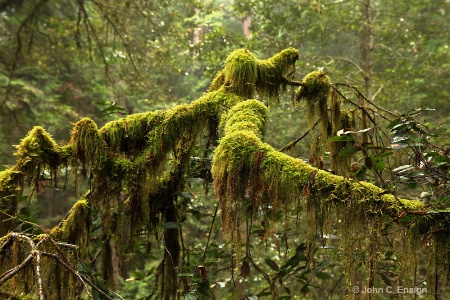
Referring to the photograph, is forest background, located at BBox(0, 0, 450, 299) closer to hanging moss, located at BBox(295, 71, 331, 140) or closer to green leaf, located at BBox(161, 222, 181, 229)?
hanging moss, located at BBox(295, 71, 331, 140)

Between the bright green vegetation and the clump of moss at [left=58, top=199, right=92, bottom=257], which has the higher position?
the bright green vegetation

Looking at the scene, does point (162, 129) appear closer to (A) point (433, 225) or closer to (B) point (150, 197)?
(B) point (150, 197)

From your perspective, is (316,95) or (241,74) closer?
(241,74)

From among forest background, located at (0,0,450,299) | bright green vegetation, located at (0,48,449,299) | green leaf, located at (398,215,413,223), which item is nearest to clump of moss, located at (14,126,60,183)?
bright green vegetation, located at (0,48,449,299)

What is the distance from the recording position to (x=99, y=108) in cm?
1127

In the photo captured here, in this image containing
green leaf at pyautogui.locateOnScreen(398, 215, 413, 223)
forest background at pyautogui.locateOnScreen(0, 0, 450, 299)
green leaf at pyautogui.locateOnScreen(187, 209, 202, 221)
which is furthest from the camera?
forest background at pyautogui.locateOnScreen(0, 0, 450, 299)

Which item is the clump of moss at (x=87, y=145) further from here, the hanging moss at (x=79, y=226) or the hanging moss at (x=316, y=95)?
the hanging moss at (x=316, y=95)

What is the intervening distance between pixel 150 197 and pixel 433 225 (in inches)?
75.6

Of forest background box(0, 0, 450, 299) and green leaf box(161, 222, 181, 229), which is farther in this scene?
forest background box(0, 0, 450, 299)

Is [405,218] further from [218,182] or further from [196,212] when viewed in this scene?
[196,212]

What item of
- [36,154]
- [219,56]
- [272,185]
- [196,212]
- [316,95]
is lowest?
[196,212]

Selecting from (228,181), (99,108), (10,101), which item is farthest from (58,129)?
(228,181)

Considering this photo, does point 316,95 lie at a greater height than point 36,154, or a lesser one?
greater

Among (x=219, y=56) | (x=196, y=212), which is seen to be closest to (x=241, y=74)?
(x=196, y=212)
